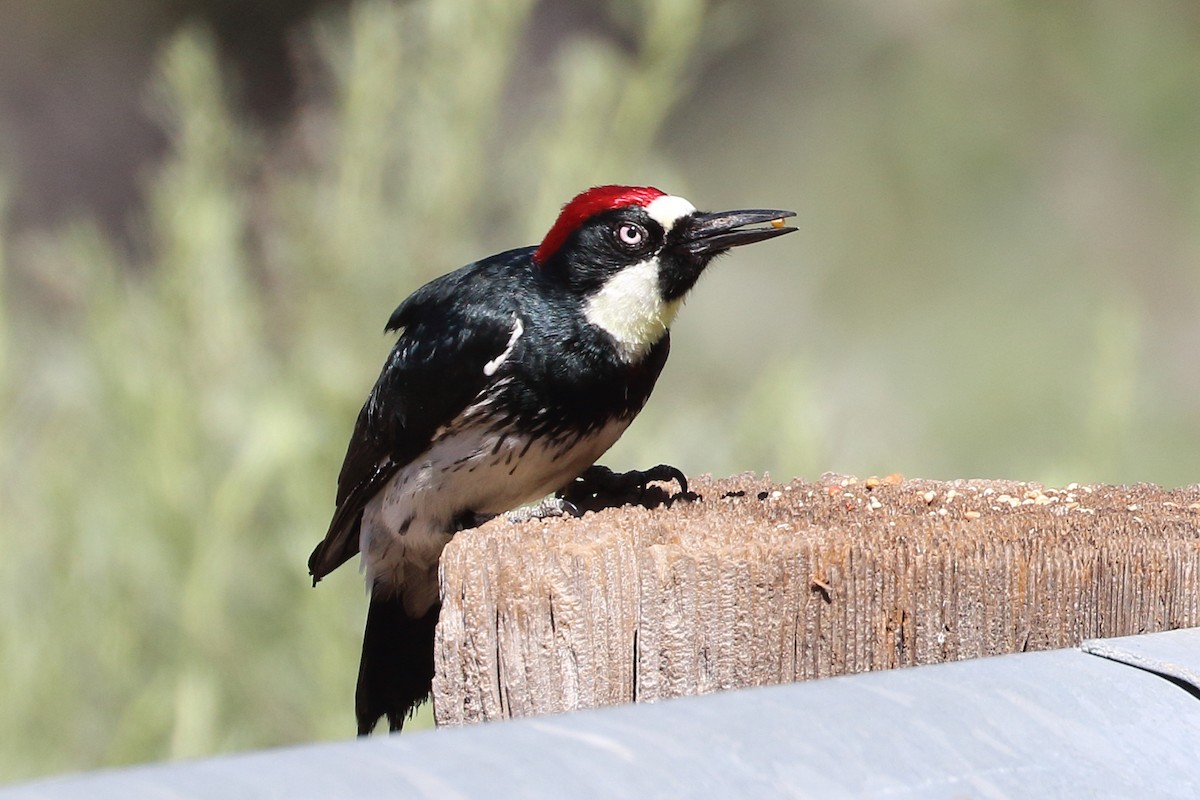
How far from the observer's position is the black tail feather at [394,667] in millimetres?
3037

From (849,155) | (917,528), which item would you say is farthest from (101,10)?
(917,528)

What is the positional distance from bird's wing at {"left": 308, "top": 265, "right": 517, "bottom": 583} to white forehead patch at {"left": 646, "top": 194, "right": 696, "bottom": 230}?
0.35 m

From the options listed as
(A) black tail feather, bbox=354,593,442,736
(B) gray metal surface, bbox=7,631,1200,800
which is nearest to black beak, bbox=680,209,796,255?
(A) black tail feather, bbox=354,593,442,736

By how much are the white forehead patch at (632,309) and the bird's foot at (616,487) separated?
25 centimetres

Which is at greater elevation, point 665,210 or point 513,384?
point 665,210

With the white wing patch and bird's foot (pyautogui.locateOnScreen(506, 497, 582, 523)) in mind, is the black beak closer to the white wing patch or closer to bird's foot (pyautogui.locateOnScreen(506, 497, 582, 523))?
the white wing patch

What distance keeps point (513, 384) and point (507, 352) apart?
7 centimetres

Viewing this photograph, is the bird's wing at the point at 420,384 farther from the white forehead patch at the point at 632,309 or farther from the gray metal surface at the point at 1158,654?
the gray metal surface at the point at 1158,654

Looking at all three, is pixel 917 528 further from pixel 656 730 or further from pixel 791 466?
pixel 791 466

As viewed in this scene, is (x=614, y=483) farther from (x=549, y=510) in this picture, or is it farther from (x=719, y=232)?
(x=719, y=232)

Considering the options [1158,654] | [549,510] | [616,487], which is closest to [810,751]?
[1158,654]

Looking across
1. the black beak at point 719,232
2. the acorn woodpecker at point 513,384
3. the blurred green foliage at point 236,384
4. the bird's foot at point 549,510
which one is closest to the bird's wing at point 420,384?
the acorn woodpecker at point 513,384

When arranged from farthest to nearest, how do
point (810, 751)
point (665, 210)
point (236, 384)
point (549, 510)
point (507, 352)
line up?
point (236, 384)
point (665, 210)
point (507, 352)
point (549, 510)
point (810, 751)

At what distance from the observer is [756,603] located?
1.71 m
